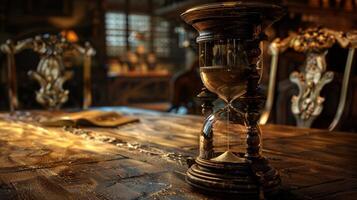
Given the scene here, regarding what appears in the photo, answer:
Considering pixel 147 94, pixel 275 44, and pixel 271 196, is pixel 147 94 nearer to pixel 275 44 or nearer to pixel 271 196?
pixel 275 44

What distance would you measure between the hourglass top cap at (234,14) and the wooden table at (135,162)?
312mm

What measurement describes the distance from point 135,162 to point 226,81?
43cm

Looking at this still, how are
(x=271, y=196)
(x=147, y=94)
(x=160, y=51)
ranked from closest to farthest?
(x=271, y=196) → (x=147, y=94) → (x=160, y=51)

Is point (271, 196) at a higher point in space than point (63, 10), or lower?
lower

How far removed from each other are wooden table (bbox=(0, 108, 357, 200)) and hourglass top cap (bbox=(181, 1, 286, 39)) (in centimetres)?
31

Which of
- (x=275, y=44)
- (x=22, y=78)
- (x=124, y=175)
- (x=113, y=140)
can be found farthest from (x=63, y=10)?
(x=124, y=175)

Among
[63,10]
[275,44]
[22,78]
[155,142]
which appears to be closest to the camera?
[155,142]

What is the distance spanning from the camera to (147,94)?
1052 centimetres

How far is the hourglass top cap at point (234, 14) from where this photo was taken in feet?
2.66

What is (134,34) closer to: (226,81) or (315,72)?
(315,72)

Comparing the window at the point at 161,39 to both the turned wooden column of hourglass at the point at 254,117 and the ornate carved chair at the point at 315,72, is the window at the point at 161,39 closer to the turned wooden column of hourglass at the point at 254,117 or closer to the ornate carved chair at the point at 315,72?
the ornate carved chair at the point at 315,72

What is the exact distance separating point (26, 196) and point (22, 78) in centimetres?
715

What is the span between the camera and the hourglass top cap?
2.66ft

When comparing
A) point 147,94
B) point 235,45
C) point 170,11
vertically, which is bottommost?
point 147,94
